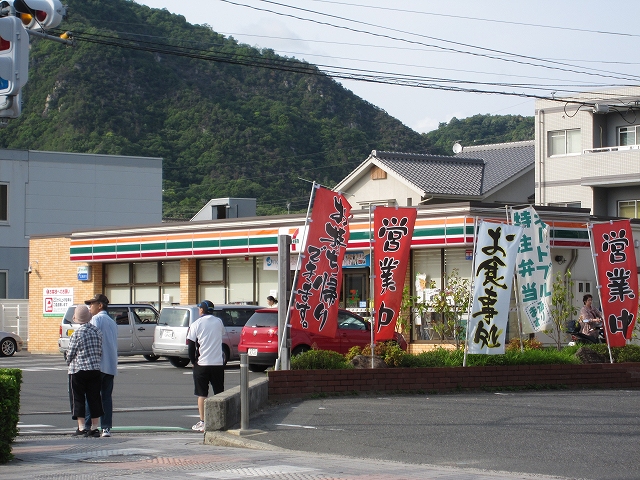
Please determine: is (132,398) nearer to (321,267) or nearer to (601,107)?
(321,267)

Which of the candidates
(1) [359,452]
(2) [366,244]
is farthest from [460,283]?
(1) [359,452]

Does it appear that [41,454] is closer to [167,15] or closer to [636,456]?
[636,456]

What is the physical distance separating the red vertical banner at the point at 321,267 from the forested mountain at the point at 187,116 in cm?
4179

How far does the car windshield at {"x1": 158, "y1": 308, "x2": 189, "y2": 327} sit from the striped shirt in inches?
496

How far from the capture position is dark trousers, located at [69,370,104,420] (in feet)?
41.5

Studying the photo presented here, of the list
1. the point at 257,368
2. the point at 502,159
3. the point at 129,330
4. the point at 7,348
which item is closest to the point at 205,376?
the point at 257,368

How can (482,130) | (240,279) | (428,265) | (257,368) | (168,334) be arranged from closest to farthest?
1. (257,368)
2. (168,334)
3. (428,265)
4. (240,279)
5. (482,130)

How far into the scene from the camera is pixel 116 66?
61.2 m

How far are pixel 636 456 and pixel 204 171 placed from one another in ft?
179

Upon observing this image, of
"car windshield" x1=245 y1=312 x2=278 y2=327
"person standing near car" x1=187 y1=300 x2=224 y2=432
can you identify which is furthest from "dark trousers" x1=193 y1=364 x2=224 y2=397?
"car windshield" x1=245 y1=312 x2=278 y2=327

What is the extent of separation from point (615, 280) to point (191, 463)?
1238cm

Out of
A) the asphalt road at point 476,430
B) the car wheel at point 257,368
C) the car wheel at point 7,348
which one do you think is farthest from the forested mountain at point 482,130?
the asphalt road at point 476,430

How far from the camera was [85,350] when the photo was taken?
12648 mm

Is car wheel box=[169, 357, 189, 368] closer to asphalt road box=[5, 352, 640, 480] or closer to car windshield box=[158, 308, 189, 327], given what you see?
car windshield box=[158, 308, 189, 327]
